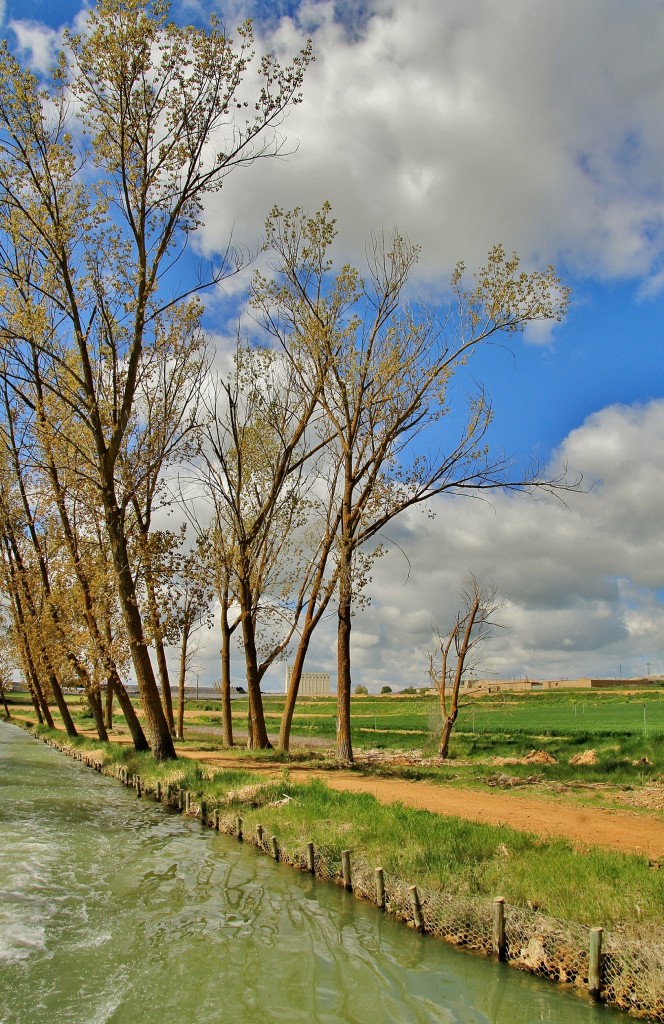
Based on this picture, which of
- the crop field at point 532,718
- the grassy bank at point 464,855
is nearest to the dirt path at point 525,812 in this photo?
the grassy bank at point 464,855

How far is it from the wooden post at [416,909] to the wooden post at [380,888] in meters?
0.78

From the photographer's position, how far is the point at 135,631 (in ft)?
71.8

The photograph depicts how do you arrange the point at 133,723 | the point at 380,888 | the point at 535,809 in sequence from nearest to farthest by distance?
the point at 380,888
the point at 535,809
the point at 133,723

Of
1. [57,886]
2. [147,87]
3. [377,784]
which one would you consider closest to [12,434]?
[147,87]

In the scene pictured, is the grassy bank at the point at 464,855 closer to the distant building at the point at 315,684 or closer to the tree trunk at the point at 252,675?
the tree trunk at the point at 252,675

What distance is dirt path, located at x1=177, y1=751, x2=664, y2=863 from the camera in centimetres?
1234

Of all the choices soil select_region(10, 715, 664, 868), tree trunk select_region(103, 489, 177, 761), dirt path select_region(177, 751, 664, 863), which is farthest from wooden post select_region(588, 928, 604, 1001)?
tree trunk select_region(103, 489, 177, 761)

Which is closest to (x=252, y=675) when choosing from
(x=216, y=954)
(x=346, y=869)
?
(x=346, y=869)

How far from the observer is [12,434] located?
31.3m

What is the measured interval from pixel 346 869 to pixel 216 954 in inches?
122

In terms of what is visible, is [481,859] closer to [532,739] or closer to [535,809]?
[535,809]

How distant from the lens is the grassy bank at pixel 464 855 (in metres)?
8.52

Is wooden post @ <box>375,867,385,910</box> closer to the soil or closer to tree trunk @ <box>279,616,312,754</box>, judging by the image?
the soil

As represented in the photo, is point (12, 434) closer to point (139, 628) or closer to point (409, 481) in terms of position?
point (139, 628)
